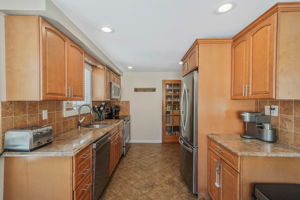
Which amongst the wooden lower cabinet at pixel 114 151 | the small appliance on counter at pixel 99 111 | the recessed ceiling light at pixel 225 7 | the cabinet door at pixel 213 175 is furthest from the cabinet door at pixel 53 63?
the cabinet door at pixel 213 175

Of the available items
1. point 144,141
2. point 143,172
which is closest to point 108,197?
point 143,172

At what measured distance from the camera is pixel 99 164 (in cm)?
185

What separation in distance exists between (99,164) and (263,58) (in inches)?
90.6

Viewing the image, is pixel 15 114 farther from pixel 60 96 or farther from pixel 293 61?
pixel 293 61

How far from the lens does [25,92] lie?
4.23 feet

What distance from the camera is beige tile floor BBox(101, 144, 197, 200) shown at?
2.10 m

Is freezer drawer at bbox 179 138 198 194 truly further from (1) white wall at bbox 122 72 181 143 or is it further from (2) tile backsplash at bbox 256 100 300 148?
(1) white wall at bbox 122 72 181 143

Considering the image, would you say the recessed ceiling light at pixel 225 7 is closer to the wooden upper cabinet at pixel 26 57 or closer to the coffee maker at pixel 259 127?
the coffee maker at pixel 259 127

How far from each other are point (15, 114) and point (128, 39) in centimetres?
161

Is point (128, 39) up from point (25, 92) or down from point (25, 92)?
up

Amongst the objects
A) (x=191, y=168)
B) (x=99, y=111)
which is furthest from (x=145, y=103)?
(x=191, y=168)

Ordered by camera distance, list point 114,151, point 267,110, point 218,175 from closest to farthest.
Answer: point 218,175
point 267,110
point 114,151

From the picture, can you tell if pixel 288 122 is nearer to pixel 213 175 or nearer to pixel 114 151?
pixel 213 175

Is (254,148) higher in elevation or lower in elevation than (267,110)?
lower
